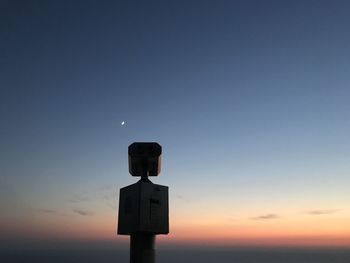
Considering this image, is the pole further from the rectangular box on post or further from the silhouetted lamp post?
the rectangular box on post

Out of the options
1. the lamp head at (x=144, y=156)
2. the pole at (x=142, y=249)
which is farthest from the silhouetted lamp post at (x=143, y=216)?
the lamp head at (x=144, y=156)

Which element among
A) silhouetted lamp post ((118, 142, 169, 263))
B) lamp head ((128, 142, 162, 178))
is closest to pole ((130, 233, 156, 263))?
silhouetted lamp post ((118, 142, 169, 263))

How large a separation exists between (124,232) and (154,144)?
1626 millimetres

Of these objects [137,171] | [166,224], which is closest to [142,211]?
[166,224]

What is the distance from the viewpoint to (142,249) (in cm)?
539

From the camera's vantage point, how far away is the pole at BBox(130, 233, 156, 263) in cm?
539

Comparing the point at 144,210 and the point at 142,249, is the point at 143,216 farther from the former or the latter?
the point at 142,249

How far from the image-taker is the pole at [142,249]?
5391mm

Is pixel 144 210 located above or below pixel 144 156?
below

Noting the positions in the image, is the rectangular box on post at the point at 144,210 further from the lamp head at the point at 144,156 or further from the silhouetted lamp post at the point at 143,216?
the lamp head at the point at 144,156

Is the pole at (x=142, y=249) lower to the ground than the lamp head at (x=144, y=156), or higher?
lower

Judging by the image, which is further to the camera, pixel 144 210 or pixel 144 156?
pixel 144 156

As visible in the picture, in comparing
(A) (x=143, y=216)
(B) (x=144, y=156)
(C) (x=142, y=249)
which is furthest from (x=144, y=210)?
(B) (x=144, y=156)

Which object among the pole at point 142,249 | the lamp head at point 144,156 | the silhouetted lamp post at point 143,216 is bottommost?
the pole at point 142,249
